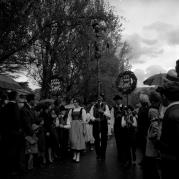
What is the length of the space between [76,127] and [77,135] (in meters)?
0.28

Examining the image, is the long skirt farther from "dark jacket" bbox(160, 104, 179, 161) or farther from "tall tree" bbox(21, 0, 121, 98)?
"dark jacket" bbox(160, 104, 179, 161)

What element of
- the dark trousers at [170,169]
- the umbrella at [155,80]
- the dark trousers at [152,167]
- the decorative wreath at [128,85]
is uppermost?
the umbrella at [155,80]

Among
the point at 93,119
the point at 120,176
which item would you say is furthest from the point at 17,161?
the point at 93,119

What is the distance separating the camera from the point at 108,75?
35750mm

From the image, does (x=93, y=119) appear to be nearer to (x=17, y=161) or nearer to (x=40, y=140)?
(x=40, y=140)

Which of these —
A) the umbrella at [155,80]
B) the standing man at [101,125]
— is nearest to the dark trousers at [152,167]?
the standing man at [101,125]

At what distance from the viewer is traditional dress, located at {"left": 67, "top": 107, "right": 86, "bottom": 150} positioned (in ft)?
38.2

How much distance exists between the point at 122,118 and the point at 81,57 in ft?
51.8

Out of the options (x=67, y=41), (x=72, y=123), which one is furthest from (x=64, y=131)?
(x=67, y=41)

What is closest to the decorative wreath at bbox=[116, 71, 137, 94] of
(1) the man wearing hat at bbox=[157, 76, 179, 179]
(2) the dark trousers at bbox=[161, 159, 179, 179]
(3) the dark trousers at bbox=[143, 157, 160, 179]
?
(3) the dark trousers at bbox=[143, 157, 160, 179]

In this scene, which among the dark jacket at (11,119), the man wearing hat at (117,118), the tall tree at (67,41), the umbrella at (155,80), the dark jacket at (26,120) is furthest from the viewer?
the tall tree at (67,41)

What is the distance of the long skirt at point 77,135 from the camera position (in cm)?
1159

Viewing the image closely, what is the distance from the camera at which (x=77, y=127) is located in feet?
38.8

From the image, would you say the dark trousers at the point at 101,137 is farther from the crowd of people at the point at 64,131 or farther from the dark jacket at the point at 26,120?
the dark jacket at the point at 26,120
